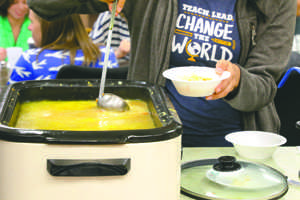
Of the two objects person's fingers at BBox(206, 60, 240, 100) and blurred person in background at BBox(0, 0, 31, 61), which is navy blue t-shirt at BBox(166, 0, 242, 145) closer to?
person's fingers at BBox(206, 60, 240, 100)

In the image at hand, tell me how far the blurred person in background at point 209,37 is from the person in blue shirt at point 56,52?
88 centimetres

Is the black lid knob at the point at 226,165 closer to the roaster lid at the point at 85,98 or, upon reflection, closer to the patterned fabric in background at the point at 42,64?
the roaster lid at the point at 85,98

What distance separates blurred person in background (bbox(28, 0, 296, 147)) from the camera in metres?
1.45

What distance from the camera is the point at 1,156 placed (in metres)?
0.71

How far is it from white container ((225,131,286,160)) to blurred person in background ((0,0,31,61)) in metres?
3.50

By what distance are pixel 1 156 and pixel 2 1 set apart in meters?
3.80

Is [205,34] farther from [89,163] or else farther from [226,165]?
[89,163]

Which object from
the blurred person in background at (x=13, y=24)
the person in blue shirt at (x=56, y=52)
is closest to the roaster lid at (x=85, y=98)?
the person in blue shirt at (x=56, y=52)

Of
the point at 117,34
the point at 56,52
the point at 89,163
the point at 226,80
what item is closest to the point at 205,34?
the point at 226,80

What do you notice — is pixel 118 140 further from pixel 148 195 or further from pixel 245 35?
pixel 245 35

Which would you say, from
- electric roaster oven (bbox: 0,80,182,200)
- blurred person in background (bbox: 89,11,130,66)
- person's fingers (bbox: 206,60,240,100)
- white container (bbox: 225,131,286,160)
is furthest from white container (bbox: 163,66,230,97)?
blurred person in background (bbox: 89,11,130,66)

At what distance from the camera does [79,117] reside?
37.1 inches

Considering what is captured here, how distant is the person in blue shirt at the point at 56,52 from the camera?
2.37 metres

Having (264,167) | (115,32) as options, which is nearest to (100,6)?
(264,167)
